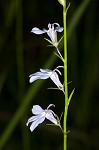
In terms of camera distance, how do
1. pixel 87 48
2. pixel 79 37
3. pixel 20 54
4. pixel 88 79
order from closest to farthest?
pixel 20 54, pixel 88 79, pixel 87 48, pixel 79 37

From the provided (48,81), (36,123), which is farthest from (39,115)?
(48,81)

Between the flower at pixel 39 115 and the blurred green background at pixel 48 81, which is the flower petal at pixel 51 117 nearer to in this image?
the flower at pixel 39 115

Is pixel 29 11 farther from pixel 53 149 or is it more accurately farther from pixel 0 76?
pixel 53 149

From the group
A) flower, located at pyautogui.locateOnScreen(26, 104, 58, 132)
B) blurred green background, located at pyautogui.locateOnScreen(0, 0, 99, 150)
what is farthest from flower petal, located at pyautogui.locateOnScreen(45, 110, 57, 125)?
blurred green background, located at pyautogui.locateOnScreen(0, 0, 99, 150)

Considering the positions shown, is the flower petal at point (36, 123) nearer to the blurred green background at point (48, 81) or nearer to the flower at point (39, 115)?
the flower at point (39, 115)

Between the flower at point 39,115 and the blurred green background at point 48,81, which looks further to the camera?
the blurred green background at point 48,81

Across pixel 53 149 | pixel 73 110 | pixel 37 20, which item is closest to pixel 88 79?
pixel 73 110

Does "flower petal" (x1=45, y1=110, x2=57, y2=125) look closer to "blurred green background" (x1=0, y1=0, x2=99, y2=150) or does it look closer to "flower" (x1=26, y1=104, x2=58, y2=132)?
"flower" (x1=26, y1=104, x2=58, y2=132)

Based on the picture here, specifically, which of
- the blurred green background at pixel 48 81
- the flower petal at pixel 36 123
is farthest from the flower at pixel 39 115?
the blurred green background at pixel 48 81
